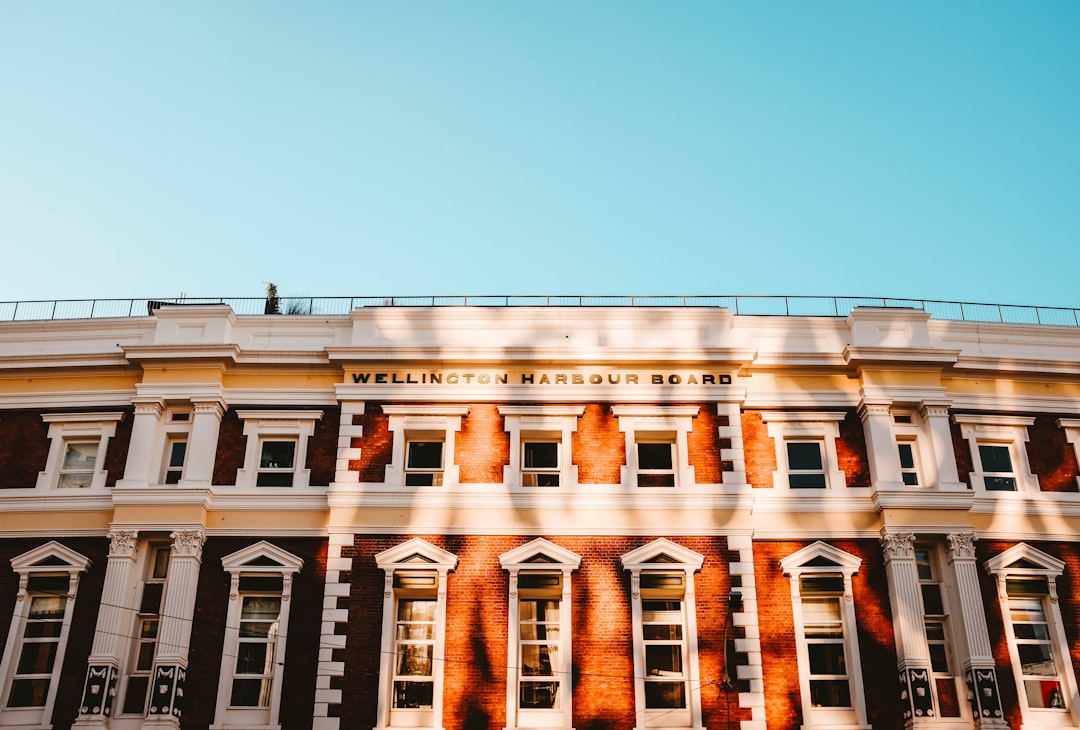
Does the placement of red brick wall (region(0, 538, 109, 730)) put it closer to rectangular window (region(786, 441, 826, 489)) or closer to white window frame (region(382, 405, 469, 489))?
white window frame (region(382, 405, 469, 489))

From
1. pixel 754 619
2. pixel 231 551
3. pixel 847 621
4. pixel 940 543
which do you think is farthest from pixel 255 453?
pixel 940 543

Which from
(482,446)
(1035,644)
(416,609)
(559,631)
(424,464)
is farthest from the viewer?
(424,464)

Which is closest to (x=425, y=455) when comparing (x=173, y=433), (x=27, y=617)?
(x=173, y=433)

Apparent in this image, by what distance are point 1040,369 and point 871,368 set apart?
4658 millimetres

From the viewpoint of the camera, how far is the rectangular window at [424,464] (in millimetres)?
26891

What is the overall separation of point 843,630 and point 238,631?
14.2 metres

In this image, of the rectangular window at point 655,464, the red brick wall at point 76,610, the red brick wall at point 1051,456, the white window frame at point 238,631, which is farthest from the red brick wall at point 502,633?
the red brick wall at point 1051,456

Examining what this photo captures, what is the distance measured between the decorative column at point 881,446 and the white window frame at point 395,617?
417 inches

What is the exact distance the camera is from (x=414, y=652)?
2491cm

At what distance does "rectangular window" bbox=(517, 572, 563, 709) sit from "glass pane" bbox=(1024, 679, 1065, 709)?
35.8 ft

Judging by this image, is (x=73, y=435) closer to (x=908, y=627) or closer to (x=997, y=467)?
(x=908, y=627)

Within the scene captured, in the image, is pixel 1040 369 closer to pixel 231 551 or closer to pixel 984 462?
pixel 984 462

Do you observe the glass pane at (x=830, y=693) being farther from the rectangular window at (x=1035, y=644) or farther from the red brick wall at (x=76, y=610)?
the red brick wall at (x=76, y=610)

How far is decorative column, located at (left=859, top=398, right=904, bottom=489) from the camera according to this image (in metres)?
26.6
